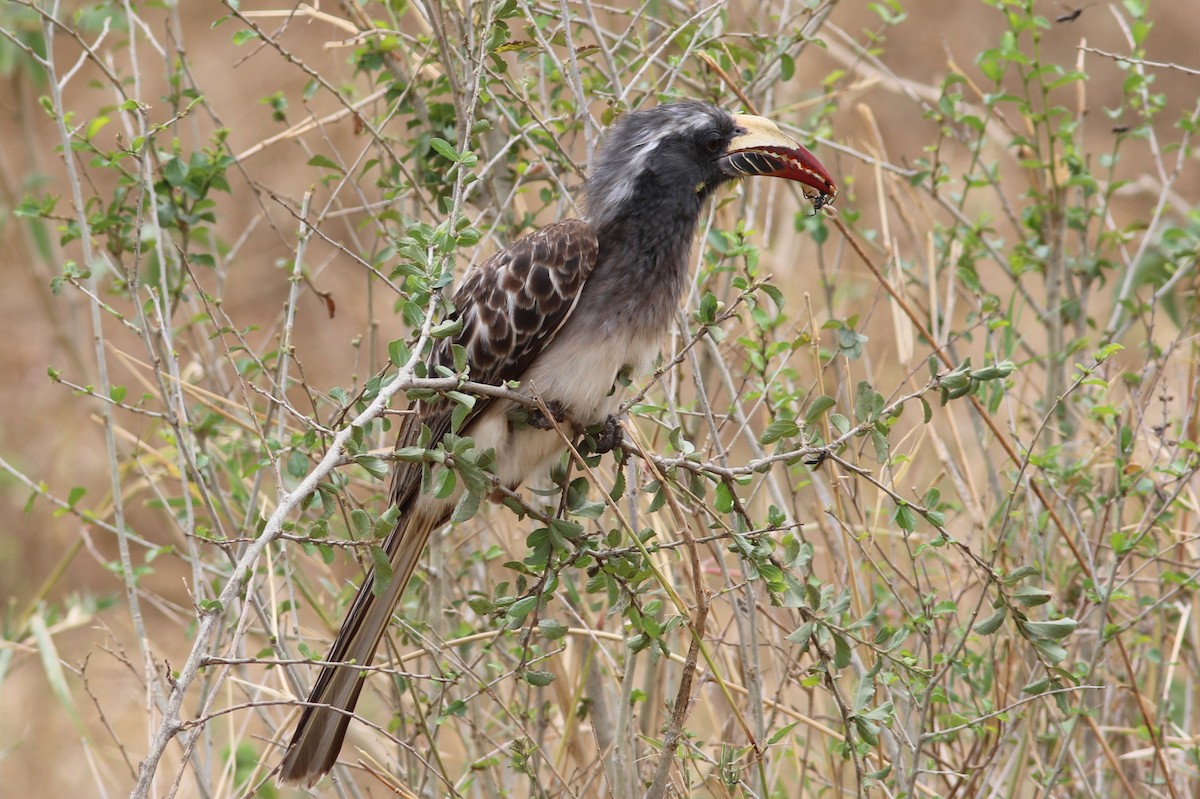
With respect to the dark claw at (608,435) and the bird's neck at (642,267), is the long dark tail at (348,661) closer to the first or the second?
the dark claw at (608,435)

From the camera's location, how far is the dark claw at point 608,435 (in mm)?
2584

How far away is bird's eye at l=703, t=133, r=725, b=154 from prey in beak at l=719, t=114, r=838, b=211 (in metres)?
0.02

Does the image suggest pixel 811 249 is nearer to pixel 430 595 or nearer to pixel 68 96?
pixel 68 96

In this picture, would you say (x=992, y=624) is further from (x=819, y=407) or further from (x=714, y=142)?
(x=714, y=142)

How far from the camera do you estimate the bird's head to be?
107 inches

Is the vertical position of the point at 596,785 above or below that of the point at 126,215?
below

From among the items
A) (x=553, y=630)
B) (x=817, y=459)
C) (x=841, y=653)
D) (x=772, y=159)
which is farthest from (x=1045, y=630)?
(x=772, y=159)

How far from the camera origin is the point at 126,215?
122 inches

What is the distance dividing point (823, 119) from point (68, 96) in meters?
6.23

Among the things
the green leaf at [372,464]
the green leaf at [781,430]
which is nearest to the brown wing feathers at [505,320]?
the green leaf at [781,430]

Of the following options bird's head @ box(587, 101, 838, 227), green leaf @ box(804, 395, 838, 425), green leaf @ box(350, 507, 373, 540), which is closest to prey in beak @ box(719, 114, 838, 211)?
bird's head @ box(587, 101, 838, 227)

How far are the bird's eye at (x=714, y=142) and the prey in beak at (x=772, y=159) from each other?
0.06ft

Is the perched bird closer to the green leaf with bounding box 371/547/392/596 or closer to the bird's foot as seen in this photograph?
the bird's foot

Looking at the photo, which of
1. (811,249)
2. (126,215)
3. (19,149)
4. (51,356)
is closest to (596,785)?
(126,215)
